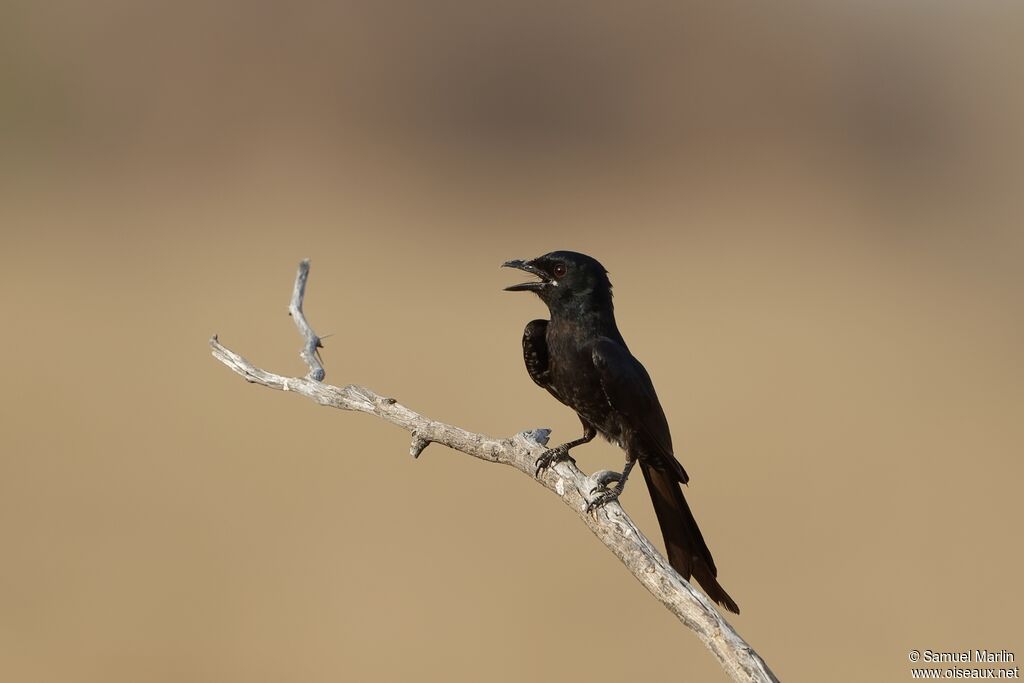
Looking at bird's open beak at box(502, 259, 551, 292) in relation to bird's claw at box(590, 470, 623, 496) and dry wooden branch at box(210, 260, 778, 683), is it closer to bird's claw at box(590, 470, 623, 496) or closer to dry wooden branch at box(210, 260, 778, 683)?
dry wooden branch at box(210, 260, 778, 683)

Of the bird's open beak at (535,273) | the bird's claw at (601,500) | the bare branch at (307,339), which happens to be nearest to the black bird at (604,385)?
the bird's open beak at (535,273)

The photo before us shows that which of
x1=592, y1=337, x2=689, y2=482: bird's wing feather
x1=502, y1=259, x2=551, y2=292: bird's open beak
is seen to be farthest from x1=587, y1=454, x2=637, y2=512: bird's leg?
x1=502, y1=259, x2=551, y2=292: bird's open beak

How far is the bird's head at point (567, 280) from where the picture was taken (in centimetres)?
545

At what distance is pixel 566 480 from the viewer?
190 inches

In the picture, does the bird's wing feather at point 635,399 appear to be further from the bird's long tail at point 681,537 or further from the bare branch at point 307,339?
the bare branch at point 307,339

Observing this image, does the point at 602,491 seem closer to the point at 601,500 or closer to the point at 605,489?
the point at 605,489

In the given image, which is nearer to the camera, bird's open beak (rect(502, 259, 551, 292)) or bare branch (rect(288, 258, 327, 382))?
bare branch (rect(288, 258, 327, 382))

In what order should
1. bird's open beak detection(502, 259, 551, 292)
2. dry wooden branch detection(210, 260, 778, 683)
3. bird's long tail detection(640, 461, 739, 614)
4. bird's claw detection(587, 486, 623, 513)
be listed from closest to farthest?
dry wooden branch detection(210, 260, 778, 683), bird's claw detection(587, 486, 623, 513), bird's long tail detection(640, 461, 739, 614), bird's open beak detection(502, 259, 551, 292)

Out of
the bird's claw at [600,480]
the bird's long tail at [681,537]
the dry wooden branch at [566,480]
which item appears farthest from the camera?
the bird's long tail at [681,537]

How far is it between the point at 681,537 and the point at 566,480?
69 cm

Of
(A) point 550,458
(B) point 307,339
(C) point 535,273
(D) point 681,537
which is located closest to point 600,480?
(A) point 550,458

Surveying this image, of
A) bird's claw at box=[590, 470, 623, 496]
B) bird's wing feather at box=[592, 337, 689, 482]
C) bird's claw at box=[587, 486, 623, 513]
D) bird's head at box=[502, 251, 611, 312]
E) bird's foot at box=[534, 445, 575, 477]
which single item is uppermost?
bird's head at box=[502, 251, 611, 312]

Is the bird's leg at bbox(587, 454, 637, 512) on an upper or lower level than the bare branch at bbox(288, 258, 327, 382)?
lower

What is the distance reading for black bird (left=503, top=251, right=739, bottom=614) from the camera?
5.09 meters
